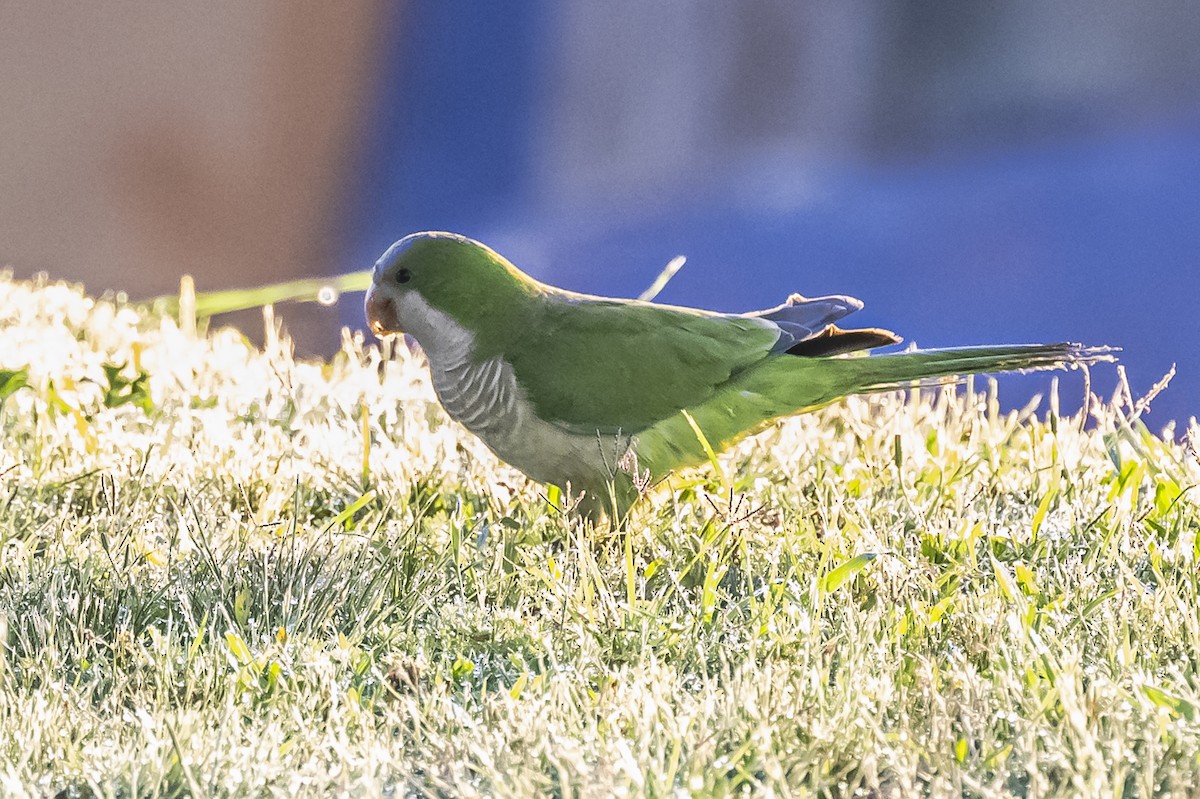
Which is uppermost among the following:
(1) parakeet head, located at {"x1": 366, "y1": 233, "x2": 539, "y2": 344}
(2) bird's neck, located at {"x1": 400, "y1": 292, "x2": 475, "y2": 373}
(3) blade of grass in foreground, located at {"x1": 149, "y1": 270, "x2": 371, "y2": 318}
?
(3) blade of grass in foreground, located at {"x1": 149, "y1": 270, "x2": 371, "y2": 318}

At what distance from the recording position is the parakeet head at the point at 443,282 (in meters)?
3.09

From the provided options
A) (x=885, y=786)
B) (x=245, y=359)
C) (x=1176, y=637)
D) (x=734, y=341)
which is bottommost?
(x=885, y=786)

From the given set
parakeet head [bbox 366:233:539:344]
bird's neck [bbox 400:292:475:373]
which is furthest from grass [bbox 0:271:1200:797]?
parakeet head [bbox 366:233:539:344]

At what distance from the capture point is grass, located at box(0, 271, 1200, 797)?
1.87 metres

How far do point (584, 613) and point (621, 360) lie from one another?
0.77 meters

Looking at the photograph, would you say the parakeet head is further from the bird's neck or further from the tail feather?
the tail feather

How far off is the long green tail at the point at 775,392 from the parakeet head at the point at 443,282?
0.46 meters

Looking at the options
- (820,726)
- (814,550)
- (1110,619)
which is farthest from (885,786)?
(814,550)

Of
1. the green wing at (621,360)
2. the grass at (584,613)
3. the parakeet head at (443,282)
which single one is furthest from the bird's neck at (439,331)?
the grass at (584,613)

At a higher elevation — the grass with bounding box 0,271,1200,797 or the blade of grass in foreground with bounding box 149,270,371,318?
the blade of grass in foreground with bounding box 149,270,371,318

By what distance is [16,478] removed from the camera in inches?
129

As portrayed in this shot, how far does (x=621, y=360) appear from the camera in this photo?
307 cm

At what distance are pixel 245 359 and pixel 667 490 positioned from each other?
2301mm

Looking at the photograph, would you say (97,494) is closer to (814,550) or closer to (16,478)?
(16,478)
